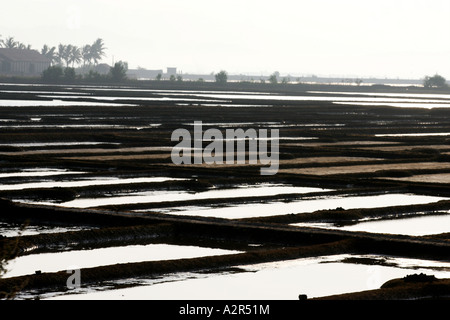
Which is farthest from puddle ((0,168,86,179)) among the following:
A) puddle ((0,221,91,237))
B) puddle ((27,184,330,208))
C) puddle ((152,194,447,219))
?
puddle ((0,221,91,237))

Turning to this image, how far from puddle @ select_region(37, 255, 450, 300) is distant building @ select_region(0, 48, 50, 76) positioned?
439 feet

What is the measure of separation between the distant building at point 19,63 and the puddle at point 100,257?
133m

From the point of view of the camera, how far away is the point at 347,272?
1020cm

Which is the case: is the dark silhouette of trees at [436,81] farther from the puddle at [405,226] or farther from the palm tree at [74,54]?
the puddle at [405,226]

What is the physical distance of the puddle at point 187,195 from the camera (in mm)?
15031

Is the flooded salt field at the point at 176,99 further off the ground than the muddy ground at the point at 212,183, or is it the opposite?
the muddy ground at the point at 212,183

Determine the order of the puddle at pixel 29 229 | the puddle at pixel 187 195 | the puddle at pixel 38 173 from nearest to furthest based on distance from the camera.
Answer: the puddle at pixel 29 229
the puddle at pixel 187 195
the puddle at pixel 38 173

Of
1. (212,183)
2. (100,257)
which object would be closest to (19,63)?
(212,183)

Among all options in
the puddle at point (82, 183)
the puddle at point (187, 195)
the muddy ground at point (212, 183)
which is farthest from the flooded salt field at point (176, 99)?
the puddle at point (187, 195)

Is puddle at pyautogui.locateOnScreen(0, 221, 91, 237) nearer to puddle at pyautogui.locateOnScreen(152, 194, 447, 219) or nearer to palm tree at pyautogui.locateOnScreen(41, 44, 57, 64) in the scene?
puddle at pyautogui.locateOnScreen(152, 194, 447, 219)

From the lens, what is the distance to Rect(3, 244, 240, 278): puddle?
391 inches

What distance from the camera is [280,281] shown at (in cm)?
959
